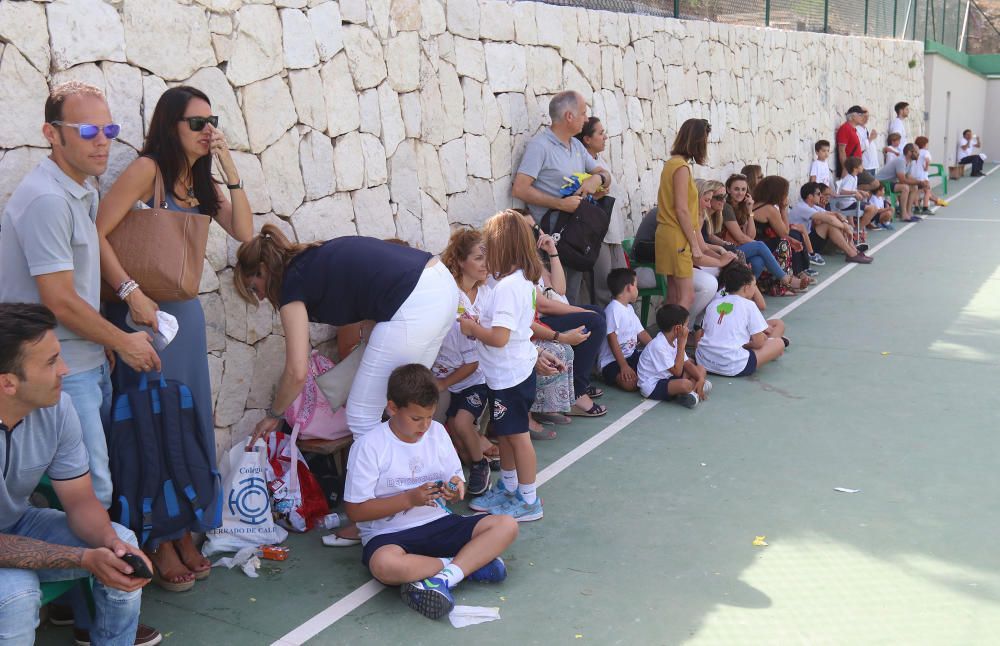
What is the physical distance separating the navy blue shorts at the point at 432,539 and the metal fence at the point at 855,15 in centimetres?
514

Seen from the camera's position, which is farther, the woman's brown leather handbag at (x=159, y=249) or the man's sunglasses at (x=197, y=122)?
the man's sunglasses at (x=197, y=122)

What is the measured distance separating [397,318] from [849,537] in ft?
7.62

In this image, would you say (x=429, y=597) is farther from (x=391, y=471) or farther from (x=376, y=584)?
(x=391, y=471)

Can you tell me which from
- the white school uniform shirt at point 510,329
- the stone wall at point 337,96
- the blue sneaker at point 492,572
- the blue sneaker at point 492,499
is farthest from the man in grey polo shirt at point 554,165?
the blue sneaker at point 492,572

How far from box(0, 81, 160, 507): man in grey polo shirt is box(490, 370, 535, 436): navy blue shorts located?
1.78m

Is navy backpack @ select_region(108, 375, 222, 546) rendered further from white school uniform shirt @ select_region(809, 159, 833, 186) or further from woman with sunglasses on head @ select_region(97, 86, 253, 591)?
white school uniform shirt @ select_region(809, 159, 833, 186)

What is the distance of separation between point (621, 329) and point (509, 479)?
2.40 metres

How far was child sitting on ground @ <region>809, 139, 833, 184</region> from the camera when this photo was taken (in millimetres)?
14344

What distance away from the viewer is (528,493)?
4.81m

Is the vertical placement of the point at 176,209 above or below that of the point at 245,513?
above

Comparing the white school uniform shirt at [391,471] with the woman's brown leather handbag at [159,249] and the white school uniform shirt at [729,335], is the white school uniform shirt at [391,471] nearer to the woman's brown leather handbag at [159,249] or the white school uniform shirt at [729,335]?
the woman's brown leather handbag at [159,249]

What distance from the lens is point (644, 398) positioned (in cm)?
682

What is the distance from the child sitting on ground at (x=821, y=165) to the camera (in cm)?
1434

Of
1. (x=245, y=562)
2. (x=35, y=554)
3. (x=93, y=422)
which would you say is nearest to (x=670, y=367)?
(x=245, y=562)
